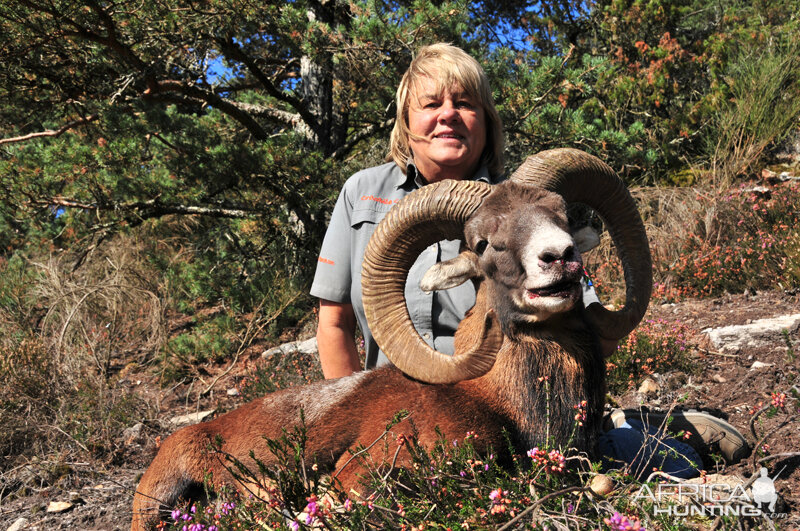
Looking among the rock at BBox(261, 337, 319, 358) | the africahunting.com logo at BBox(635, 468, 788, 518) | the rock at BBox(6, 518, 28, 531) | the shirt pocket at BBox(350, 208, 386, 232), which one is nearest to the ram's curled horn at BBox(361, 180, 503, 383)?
the shirt pocket at BBox(350, 208, 386, 232)

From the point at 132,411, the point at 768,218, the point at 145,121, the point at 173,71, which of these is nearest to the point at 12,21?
the point at 145,121

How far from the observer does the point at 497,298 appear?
11.0 feet

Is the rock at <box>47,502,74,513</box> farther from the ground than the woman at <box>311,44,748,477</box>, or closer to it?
closer to it

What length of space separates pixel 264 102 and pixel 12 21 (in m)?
4.85

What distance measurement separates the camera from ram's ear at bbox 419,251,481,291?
3.52m

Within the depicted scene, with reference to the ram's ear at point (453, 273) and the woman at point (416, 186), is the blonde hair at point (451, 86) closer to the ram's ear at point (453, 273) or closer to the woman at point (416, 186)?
the woman at point (416, 186)

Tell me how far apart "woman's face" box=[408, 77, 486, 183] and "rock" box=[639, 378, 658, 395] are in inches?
117

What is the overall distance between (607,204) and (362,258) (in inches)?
72.2

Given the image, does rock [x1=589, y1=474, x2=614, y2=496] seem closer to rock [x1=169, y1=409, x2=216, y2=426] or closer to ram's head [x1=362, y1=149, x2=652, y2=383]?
ram's head [x1=362, y1=149, x2=652, y2=383]

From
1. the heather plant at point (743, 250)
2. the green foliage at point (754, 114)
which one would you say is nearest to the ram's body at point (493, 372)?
the heather plant at point (743, 250)

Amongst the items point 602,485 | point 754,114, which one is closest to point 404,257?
point 602,485

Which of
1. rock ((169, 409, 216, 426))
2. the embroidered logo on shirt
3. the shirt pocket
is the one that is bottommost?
rock ((169, 409, 216, 426))

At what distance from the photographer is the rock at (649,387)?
18.1 ft

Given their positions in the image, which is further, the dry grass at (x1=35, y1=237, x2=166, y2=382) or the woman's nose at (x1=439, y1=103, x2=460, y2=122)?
the dry grass at (x1=35, y1=237, x2=166, y2=382)
